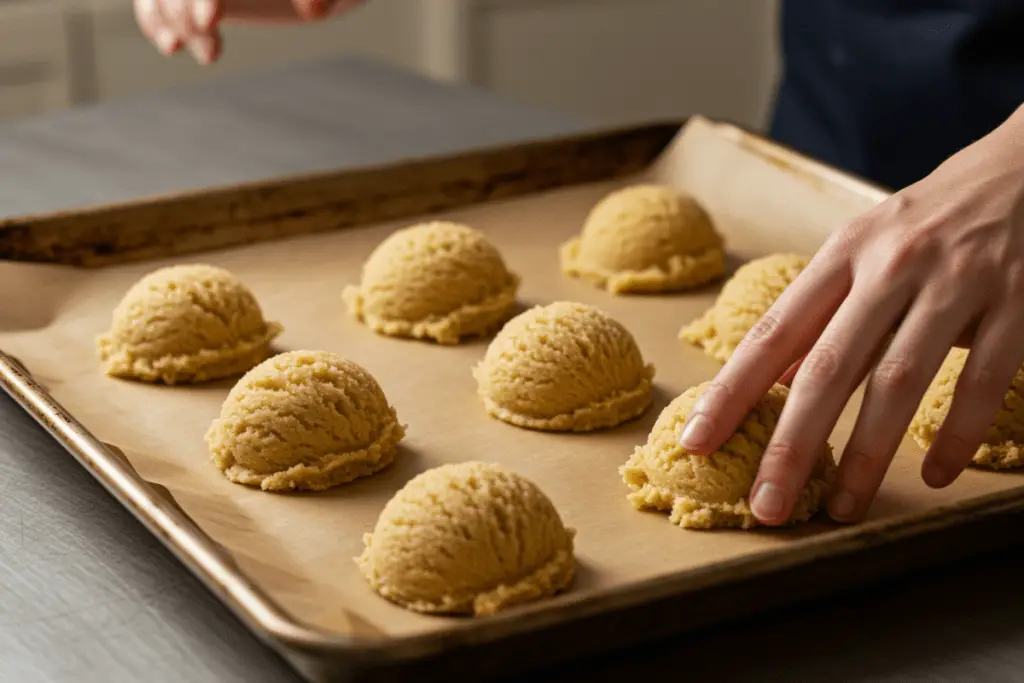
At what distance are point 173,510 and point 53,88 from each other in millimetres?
2996

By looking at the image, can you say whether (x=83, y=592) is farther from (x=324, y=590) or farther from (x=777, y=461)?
(x=777, y=461)

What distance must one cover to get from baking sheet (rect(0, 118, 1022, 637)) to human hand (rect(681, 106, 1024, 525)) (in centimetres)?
7

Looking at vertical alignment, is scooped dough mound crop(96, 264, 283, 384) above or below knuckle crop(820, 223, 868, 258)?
below

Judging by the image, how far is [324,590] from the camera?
52.9 inches

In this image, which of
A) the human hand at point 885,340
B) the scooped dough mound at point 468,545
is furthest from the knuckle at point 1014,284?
the scooped dough mound at point 468,545

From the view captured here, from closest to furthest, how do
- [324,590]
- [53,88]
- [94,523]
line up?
[324,590]
[94,523]
[53,88]

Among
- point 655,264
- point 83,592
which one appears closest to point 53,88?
point 655,264

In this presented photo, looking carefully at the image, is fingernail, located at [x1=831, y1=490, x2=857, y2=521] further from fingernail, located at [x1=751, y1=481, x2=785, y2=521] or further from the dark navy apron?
the dark navy apron

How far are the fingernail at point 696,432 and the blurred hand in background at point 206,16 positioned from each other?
0.94 m

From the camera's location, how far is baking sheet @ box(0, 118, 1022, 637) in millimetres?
1411

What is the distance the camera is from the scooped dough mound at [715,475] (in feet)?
4.75

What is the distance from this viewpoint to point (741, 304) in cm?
196

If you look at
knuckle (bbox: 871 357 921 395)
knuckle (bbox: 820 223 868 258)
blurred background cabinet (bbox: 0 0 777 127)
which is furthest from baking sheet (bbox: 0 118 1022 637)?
blurred background cabinet (bbox: 0 0 777 127)

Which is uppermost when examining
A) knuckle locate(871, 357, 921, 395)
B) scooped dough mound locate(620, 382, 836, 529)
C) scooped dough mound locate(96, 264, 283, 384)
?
knuckle locate(871, 357, 921, 395)
